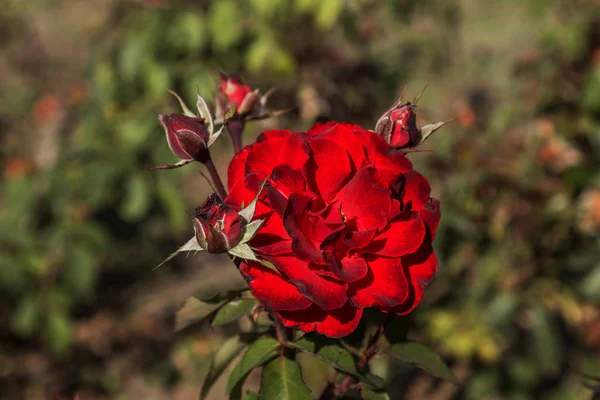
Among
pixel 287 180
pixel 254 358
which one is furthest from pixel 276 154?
pixel 254 358

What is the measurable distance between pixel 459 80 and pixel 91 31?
262 cm

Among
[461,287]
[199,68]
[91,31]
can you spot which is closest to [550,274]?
[461,287]

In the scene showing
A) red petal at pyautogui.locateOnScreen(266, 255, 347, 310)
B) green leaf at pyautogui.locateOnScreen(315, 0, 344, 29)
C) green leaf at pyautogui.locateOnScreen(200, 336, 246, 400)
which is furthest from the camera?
green leaf at pyautogui.locateOnScreen(315, 0, 344, 29)

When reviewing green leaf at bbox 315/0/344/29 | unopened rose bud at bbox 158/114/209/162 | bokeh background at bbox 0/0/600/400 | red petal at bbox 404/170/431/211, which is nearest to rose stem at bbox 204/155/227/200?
unopened rose bud at bbox 158/114/209/162

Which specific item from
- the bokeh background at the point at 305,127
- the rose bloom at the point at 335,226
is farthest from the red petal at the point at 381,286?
the bokeh background at the point at 305,127

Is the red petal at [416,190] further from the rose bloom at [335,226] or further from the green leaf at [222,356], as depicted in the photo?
the green leaf at [222,356]

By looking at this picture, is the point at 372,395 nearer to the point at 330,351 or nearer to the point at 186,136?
the point at 330,351

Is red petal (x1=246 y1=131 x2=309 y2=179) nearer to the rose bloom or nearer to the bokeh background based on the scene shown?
the rose bloom

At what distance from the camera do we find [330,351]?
72 centimetres

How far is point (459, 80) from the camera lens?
4.23 meters

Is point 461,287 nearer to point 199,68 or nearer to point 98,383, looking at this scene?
point 199,68

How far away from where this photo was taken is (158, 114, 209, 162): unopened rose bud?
73 cm

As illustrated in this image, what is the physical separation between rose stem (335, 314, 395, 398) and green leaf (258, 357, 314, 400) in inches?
3.5

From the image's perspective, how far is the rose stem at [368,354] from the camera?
2.49 ft
